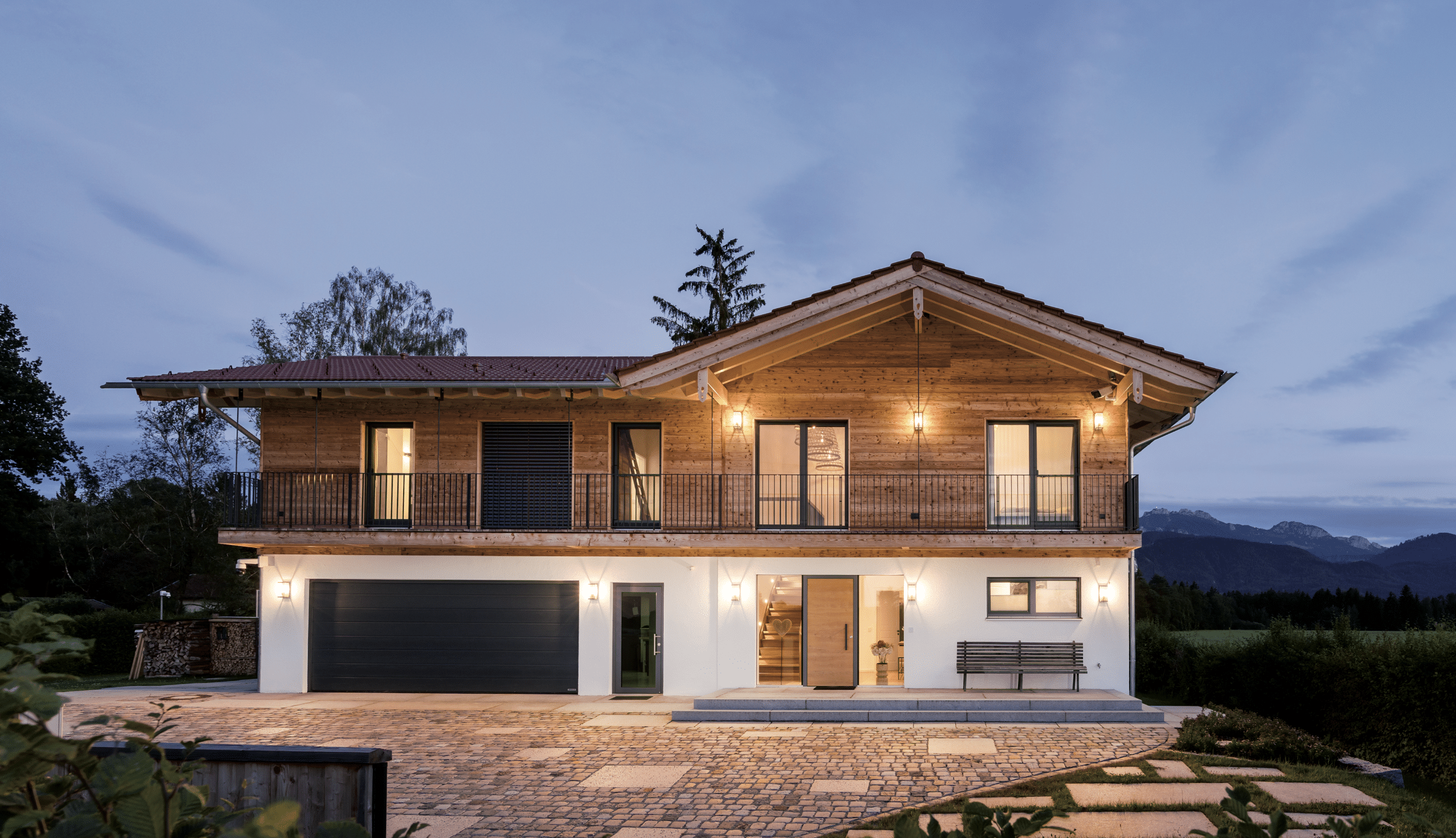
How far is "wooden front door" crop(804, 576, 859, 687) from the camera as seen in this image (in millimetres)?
15812

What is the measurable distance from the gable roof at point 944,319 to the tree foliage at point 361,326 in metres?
18.2

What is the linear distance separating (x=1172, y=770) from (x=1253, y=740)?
2.14 metres

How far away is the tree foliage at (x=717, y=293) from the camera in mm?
31766

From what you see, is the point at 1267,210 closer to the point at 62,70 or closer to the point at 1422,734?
the point at 1422,734

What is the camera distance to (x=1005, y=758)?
11.1 metres

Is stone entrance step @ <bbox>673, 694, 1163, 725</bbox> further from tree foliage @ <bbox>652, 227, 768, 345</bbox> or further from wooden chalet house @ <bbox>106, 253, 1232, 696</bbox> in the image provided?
tree foliage @ <bbox>652, 227, 768, 345</bbox>

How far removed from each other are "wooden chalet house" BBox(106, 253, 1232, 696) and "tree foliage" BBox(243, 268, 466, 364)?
14.2 metres

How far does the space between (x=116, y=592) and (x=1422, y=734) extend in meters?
41.1

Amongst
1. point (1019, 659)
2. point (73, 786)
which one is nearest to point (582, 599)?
point (1019, 659)

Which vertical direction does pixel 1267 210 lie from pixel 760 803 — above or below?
above

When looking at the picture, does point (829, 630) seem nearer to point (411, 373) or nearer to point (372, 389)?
point (411, 373)

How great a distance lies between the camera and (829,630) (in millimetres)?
15906

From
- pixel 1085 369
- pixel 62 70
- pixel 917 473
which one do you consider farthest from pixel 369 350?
pixel 62 70

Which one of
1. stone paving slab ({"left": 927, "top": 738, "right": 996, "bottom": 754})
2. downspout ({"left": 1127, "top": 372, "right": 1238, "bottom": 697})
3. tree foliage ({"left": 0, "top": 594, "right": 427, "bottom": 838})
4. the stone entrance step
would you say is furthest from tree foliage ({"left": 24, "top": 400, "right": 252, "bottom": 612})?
tree foliage ({"left": 0, "top": 594, "right": 427, "bottom": 838})
